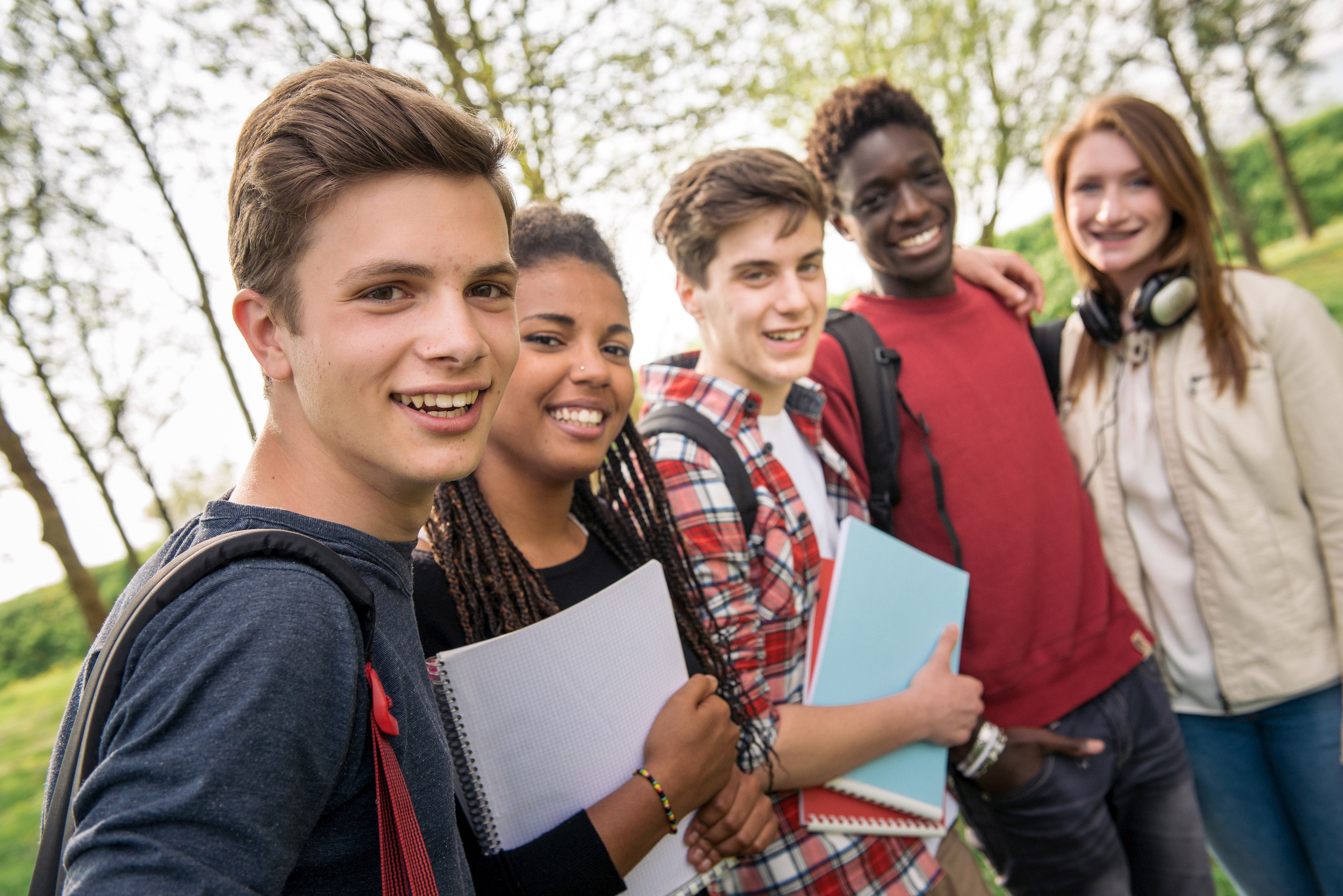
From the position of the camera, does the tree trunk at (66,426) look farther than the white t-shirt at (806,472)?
Yes

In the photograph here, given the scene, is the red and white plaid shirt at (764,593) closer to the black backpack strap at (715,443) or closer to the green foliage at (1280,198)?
the black backpack strap at (715,443)

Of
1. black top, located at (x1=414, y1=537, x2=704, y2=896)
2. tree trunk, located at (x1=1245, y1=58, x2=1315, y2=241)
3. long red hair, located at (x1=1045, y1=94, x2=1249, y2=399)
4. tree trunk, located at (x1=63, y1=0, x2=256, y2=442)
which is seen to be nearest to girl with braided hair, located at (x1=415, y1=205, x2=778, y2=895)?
black top, located at (x1=414, y1=537, x2=704, y2=896)

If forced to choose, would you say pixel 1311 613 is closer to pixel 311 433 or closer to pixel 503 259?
pixel 503 259

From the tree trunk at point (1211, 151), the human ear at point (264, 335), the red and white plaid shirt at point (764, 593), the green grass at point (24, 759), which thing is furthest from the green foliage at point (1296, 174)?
the green grass at point (24, 759)

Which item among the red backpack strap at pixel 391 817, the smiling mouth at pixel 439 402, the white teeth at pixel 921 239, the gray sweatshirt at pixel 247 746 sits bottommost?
the red backpack strap at pixel 391 817

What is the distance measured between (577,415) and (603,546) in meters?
0.34

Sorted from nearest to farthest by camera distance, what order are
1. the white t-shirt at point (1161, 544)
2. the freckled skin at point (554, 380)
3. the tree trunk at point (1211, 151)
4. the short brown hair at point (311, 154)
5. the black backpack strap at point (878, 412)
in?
the short brown hair at point (311, 154) → the freckled skin at point (554, 380) → the black backpack strap at point (878, 412) → the white t-shirt at point (1161, 544) → the tree trunk at point (1211, 151)

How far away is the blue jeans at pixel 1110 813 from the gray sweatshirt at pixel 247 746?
1817mm

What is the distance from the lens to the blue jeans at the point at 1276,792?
2207mm

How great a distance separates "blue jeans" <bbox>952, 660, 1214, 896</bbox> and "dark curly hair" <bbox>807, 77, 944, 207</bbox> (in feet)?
5.79

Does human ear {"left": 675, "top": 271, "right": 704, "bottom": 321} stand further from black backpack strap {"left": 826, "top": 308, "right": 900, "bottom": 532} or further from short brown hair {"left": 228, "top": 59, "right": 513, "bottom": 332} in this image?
short brown hair {"left": 228, "top": 59, "right": 513, "bottom": 332}

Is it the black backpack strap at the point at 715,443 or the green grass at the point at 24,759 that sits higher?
the black backpack strap at the point at 715,443

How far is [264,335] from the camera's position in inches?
39.0

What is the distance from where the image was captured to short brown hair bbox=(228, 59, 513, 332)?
3.08 feet
